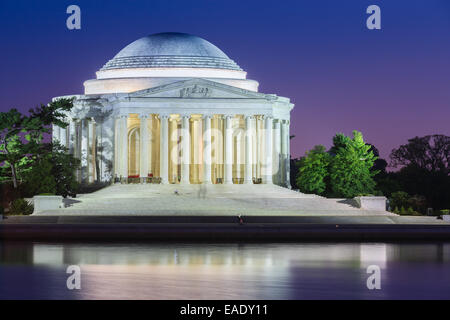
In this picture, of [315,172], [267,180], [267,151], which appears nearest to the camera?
[315,172]

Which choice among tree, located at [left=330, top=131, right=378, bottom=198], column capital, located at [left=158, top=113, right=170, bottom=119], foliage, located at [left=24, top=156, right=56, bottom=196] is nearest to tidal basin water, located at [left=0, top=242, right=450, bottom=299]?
foliage, located at [left=24, top=156, right=56, bottom=196]

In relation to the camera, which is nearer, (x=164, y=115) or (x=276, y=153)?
(x=164, y=115)

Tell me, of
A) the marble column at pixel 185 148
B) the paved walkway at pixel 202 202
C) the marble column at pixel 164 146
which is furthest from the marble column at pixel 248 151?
the marble column at pixel 164 146

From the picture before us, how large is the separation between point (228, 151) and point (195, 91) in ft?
28.3

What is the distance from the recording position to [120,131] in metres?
126

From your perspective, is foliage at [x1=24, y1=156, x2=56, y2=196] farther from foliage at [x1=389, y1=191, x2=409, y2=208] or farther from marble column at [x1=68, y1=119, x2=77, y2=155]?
foliage at [x1=389, y1=191, x2=409, y2=208]

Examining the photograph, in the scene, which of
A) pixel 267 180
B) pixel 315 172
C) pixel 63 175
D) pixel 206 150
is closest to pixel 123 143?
pixel 206 150

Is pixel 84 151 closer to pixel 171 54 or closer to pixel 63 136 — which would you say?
pixel 63 136

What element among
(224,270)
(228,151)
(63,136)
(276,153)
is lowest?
(224,270)

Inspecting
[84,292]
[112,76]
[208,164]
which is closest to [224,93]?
[208,164]

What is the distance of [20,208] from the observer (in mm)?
91000

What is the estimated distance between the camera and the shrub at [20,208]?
9069 cm

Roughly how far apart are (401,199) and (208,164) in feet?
86.1

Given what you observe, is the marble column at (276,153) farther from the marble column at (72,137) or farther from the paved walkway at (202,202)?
the marble column at (72,137)
